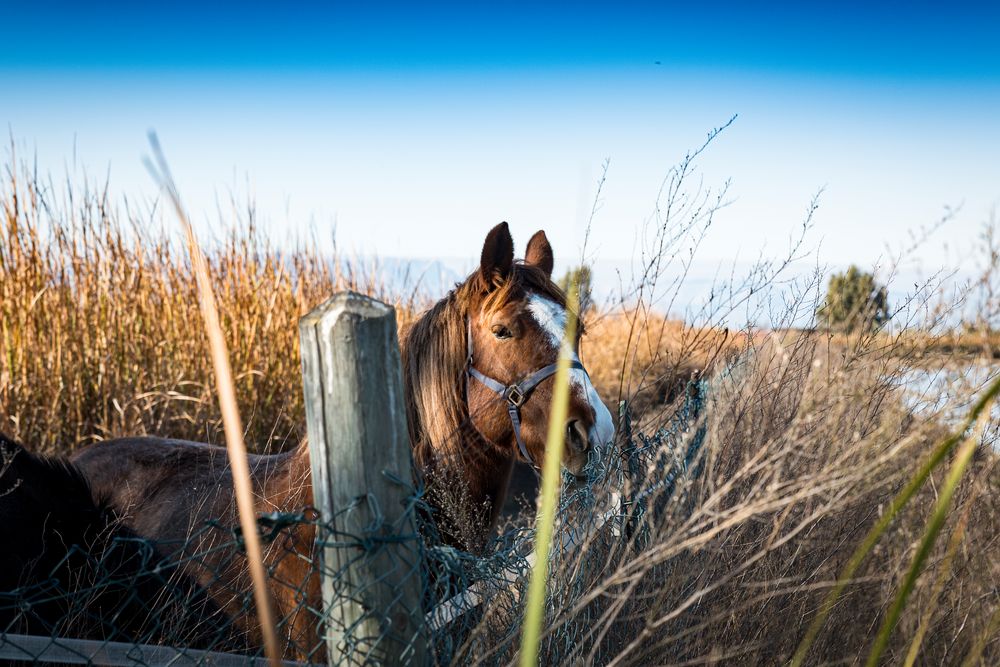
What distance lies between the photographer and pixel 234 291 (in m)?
5.62

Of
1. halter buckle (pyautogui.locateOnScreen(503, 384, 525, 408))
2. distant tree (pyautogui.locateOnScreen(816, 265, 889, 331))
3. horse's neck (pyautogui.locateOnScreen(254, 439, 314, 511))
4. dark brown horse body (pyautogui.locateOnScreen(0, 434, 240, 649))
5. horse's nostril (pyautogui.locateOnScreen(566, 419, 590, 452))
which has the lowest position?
dark brown horse body (pyautogui.locateOnScreen(0, 434, 240, 649))

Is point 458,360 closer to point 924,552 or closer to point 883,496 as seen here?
point 883,496

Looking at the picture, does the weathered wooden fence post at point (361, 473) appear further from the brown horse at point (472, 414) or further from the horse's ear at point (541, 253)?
the horse's ear at point (541, 253)

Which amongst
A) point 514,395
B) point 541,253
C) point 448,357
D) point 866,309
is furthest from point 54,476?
point 866,309

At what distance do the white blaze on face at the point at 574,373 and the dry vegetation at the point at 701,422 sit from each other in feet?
1.02

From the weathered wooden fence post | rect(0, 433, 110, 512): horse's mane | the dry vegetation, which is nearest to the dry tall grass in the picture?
the dry vegetation

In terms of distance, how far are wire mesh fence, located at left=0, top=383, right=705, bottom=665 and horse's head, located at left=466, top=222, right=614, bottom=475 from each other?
5.3 inches

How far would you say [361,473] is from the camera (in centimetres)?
123

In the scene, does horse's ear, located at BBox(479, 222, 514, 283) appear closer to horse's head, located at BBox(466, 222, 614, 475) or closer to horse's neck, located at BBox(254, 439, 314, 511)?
horse's head, located at BBox(466, 222, 614, 475)

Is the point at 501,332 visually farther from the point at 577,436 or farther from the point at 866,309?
the point at 866,309

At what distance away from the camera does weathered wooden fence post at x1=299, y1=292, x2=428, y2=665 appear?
4.00ft

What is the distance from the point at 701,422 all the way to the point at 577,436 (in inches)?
28.4

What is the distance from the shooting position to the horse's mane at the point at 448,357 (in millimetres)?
2484

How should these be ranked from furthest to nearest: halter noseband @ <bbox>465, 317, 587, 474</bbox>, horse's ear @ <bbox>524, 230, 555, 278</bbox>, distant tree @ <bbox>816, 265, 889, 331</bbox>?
horse's ear @ <bbox>524, 230, 555, 278</bbox> → distant tree @ <bbox>816, 265, 889, 331</bbox> → halter noseband @ <bbox>465, 317, 587, 474</bbox>
